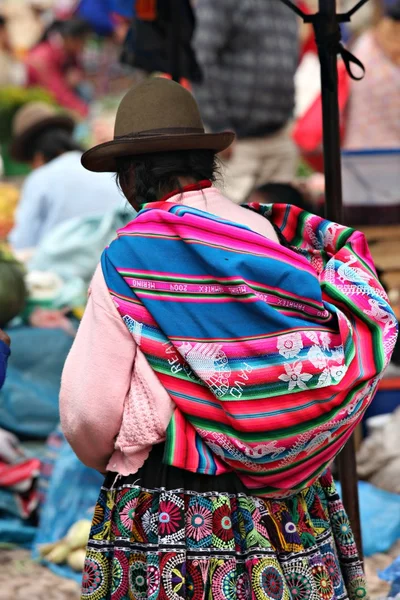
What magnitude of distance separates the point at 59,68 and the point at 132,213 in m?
8.36

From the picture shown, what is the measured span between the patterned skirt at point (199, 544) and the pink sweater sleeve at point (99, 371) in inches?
6.1

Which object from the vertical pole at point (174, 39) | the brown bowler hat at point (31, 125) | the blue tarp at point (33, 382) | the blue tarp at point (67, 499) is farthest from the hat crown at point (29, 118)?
the blue tarp at point (67, 499)

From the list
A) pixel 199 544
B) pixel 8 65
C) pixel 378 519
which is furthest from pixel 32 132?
pixel 8 65

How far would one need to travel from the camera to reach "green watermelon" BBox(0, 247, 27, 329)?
16.3 ft

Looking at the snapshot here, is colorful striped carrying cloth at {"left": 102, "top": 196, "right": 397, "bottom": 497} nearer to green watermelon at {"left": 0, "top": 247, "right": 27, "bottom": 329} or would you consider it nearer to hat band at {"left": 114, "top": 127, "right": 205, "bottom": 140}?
hat band at {"left": 114, "top": 127, "right": 205, "bottom": 140}

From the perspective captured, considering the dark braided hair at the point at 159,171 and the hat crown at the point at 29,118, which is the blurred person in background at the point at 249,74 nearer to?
the hat crown at the point at 29,118

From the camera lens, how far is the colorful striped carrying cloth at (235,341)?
222 centimetres

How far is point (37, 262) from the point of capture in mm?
5766

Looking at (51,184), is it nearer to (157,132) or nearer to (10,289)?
(10,289)

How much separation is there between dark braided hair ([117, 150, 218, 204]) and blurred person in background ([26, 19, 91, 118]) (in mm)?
10996

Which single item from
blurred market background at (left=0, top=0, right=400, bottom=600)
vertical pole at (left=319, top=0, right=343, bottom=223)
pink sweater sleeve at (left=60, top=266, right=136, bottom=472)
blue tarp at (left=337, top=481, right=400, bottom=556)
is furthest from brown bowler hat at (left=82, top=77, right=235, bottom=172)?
blue tarp at (left=337, top=481, right=400, bottom=556)

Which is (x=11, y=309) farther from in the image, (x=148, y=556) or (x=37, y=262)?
(x=148, y=556)

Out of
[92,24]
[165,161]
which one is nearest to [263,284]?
[165,161]

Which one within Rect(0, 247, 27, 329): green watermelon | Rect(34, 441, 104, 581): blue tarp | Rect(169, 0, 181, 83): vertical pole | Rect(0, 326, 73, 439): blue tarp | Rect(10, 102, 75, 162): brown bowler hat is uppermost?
Rect(169, 0, 181, 83): vertical pole
